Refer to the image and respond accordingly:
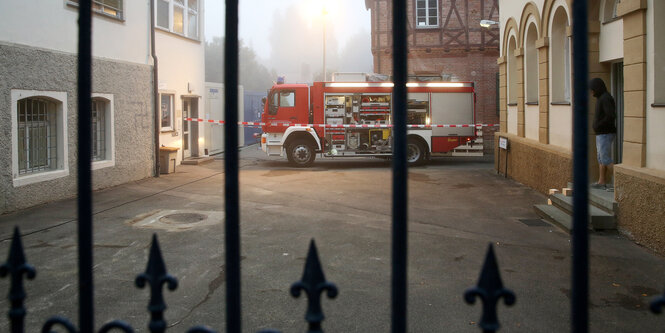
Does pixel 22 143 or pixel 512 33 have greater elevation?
pixel 512 33

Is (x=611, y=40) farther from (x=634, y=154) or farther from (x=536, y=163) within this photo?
(x=536, y=163)

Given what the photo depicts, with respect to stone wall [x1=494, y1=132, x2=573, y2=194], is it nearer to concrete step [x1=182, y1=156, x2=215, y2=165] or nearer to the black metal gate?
the black metal gate

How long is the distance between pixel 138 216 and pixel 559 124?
784 centimetres

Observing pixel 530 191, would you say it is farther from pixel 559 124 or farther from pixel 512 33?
pixel 512 33

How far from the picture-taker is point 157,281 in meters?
1.75

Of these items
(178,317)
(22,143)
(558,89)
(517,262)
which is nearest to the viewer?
(178,317)

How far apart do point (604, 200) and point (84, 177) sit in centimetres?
803

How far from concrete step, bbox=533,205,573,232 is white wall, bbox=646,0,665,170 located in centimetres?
141

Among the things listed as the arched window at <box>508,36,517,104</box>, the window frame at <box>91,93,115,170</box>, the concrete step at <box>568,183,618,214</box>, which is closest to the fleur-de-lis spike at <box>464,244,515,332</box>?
the concrete step at <box>568,183,618,214</box>

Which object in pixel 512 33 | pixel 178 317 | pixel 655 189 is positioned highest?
pixel 512 33

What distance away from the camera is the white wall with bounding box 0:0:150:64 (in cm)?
1007

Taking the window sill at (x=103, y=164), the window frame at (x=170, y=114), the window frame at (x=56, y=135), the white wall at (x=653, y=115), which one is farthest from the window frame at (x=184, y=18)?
the white wall at (x=653, y=115)

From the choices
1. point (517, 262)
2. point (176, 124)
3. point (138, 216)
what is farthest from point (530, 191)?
point (176, 124)

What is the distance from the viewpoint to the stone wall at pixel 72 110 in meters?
9.80
